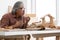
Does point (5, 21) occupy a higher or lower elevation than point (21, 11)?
lower

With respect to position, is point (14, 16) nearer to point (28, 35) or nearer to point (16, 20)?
point (16, 20)

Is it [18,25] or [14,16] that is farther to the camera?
[14,16]

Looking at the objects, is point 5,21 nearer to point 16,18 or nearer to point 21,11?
point 16,18

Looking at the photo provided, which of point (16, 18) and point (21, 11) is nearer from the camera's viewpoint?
point (21, 11)

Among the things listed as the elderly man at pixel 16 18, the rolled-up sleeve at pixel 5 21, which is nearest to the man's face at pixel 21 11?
the elderly man at pixel 16 18

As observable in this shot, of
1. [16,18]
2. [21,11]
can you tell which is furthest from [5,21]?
[21,11]

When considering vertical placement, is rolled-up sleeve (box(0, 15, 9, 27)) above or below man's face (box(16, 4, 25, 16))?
below

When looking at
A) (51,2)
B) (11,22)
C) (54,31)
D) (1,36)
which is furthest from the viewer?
(51,2)

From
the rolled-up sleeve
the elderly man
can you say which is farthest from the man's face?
the rolled-up sleeve

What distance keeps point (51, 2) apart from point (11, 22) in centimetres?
205

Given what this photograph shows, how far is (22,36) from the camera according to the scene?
1.68 meters

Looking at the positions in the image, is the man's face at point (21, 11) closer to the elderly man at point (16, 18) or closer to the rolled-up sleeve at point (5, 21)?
the elderly man at point (16, 18)

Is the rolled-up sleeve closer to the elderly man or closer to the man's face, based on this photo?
the elderly man

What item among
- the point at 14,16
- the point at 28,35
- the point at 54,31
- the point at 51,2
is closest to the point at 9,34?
the point at 28,35
